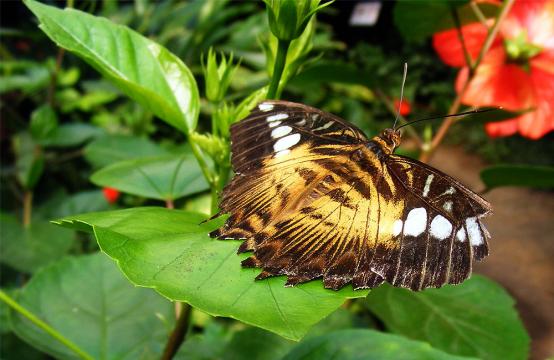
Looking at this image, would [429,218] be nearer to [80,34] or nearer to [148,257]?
[148,257]

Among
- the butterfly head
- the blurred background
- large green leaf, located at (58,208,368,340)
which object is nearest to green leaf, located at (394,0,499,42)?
the blurred background

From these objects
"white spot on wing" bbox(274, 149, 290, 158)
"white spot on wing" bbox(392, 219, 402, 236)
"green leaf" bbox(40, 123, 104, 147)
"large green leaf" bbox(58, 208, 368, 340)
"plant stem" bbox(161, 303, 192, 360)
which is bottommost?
"green leaf" bbox(40, 123, 104, 147)

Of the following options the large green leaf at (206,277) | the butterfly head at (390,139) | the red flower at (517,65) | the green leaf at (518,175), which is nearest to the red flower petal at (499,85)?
the red flower at (517,65)

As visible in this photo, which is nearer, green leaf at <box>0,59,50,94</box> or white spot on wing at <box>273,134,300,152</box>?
white spot on wing at <box>273,134,300,152</box>

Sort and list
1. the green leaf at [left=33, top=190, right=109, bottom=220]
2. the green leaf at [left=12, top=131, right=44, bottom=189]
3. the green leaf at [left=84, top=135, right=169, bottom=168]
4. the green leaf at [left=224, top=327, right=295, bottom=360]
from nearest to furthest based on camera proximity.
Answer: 1. the green leaf at [left=224, top=327, right=295, bottom=360]
2. the green leaf at [left=84, top=135, right=169, bottom=168]
3. the green leaf at [left=12, top=131, right=44, bottom=189]
4. the green leaf at [left=33, top=190, right=109, bottom=220]

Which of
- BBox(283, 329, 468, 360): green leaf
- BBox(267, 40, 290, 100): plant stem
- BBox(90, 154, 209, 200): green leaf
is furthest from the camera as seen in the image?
BBox(90, 154, 209, 200): green leaf

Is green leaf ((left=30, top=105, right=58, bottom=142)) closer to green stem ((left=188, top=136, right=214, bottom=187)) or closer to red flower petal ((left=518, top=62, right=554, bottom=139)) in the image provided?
green stem ((left=188, top=136, right=214, bottom=187))

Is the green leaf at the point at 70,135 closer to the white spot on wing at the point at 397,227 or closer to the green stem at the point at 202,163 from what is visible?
the green stem at the point at 202,163
